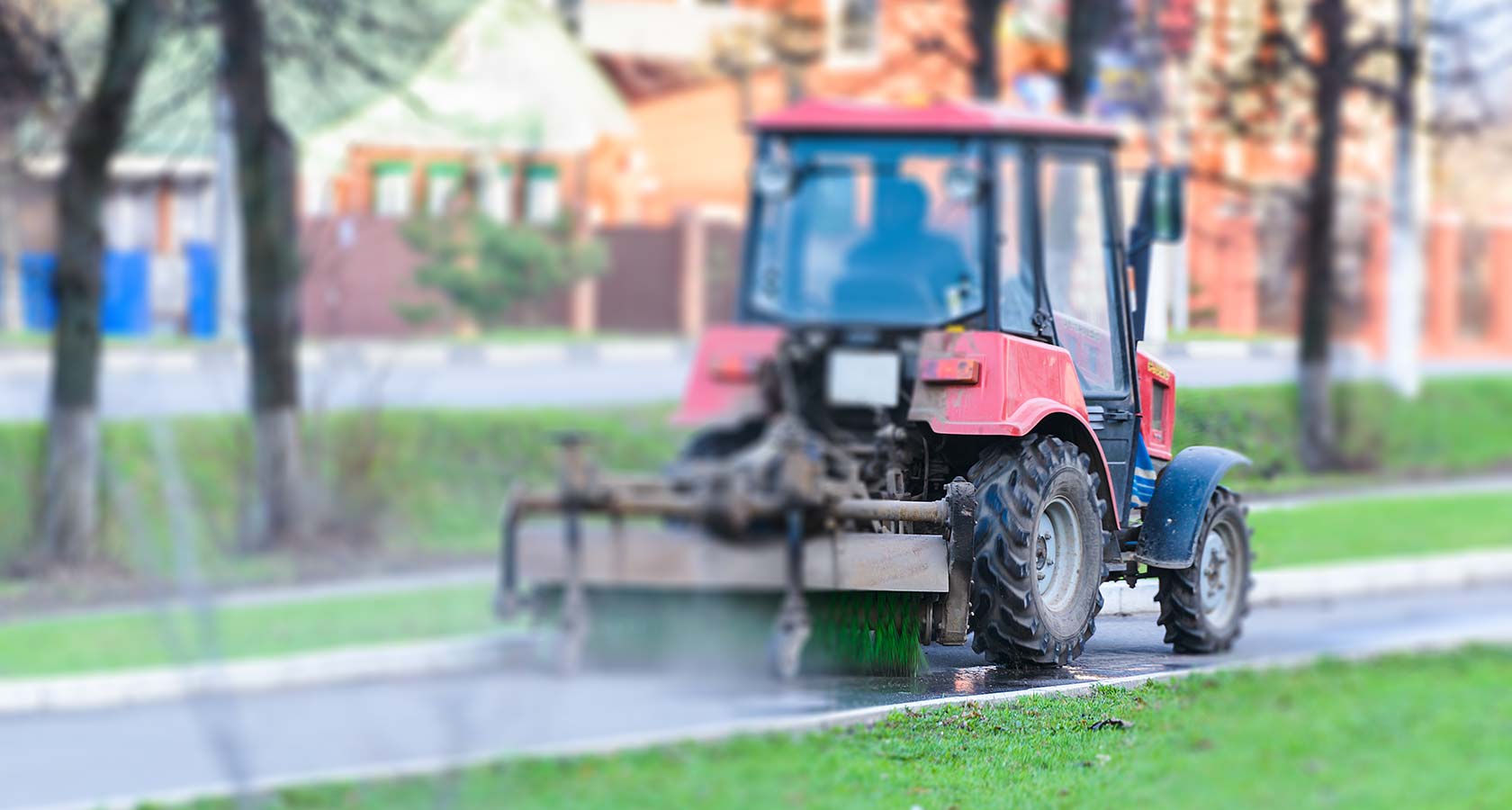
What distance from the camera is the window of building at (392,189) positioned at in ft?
38.4

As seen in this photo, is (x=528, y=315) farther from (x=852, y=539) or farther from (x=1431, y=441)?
(x=852, y=539)

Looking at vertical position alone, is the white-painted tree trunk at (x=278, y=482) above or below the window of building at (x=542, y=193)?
below

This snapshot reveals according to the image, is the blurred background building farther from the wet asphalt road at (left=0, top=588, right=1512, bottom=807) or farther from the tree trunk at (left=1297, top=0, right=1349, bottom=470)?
the wet asphalt road at (left=0, top=588, right=1512, bottom=807)

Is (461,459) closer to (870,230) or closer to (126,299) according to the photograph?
(870,230)

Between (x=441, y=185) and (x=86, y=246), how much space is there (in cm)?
312

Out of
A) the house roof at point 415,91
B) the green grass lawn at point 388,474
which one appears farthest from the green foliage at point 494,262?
the green grass lawn at point 388,474

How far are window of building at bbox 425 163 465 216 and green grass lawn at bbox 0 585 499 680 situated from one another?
3918mm

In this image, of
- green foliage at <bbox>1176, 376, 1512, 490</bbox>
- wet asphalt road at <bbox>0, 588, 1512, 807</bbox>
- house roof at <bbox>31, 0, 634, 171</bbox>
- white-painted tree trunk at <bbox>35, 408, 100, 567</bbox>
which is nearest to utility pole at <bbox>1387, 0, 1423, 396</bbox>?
green foliage at <bbox>1176, 376, 1512, 490</bbox>

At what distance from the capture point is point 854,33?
21.6 meters

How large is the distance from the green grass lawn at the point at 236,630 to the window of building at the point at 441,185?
3.92 meters

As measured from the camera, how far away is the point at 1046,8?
46.3ft

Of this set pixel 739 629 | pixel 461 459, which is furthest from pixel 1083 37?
pixel 461 459

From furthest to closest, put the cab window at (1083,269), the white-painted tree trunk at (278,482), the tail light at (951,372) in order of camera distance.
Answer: the white-painted tree trunk at (278,482) < the cab window at (1083,269) < the tail light at (951,372)

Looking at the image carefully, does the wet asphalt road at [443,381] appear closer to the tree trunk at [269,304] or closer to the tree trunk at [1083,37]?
the tree trunk at [269,304]
